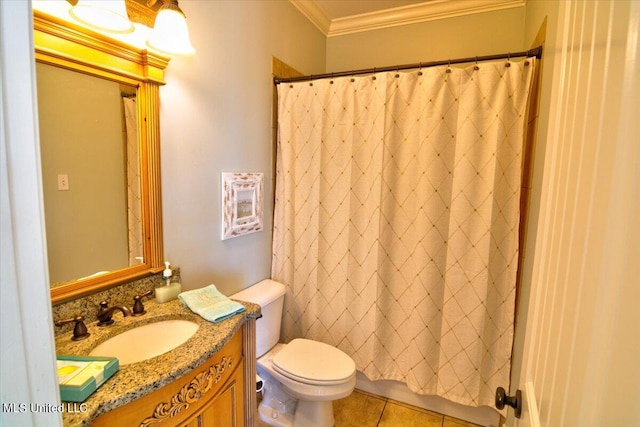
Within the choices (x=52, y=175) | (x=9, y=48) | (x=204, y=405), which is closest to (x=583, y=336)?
(x=9, y=48)

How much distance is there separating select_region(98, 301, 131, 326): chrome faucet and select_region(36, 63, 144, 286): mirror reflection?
13 cm

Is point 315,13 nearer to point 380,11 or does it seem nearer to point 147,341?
point 380,11

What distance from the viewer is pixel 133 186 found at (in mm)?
1285

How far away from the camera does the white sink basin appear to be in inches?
41.2

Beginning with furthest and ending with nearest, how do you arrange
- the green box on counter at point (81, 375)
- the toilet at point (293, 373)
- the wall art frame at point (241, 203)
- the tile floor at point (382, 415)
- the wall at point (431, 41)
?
the wall at point (431, 41), the tile floor at point (382, 415), the wall art frame at point (241, 203), the toilet at point (293, 373), the green box on counter at point (81, 375)

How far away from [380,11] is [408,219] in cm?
169

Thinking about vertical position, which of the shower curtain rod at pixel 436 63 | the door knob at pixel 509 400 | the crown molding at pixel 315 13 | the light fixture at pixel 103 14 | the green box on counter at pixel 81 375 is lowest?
the door knob at pixel 509 400

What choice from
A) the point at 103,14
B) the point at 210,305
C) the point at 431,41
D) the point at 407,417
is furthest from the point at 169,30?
the point at 407,417

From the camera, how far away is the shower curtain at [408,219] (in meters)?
1.66

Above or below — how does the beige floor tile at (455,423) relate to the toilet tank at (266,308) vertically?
below

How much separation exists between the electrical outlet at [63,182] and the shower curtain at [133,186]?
0.22 meters

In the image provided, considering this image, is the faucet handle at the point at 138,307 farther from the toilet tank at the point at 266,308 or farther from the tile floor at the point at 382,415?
the tile floor at the point at 382,415

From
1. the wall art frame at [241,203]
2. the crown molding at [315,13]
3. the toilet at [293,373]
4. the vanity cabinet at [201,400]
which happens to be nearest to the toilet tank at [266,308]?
the toilet at [293,373]

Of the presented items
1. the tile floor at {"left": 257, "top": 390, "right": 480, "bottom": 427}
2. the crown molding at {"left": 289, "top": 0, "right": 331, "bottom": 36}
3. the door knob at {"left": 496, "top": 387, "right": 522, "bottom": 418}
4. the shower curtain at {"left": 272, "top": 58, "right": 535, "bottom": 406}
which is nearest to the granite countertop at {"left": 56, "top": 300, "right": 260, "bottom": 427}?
the door knob at {"left": 496, "top": 387, "right": 522, "bottom": 418}
